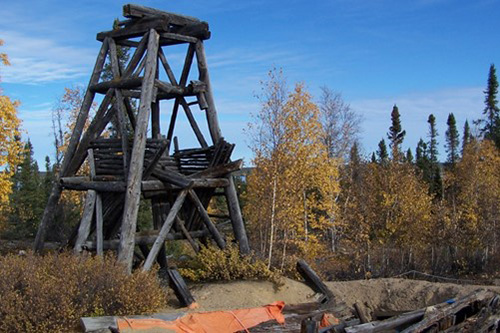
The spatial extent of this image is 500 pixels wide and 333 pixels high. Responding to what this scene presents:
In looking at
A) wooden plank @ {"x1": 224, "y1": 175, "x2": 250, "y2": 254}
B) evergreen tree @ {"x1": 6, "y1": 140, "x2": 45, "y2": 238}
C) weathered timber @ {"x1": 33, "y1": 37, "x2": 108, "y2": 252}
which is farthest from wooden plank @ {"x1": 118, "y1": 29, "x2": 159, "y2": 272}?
evergreen tree @ {"x1": 6, "y1": 140, "x2": 45, "y2": 238}

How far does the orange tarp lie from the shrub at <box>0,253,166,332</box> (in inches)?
24.8

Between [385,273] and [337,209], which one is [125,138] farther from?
[337,209]

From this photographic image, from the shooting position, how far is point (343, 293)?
48.5 ft

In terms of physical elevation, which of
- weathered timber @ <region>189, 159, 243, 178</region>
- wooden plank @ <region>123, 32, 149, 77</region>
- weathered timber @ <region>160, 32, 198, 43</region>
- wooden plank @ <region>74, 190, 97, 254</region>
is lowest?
wooden plank @ <region>74, 190, 97, 254</region>

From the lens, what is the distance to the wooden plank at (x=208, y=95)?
560 inches

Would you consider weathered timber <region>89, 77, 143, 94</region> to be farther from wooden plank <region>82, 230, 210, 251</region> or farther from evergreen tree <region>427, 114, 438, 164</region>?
evergreen tree <region>427, 114, 438, 164</region>

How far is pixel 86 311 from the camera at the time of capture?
948cm

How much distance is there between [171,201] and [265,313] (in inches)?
163

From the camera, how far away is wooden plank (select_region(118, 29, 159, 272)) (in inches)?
453

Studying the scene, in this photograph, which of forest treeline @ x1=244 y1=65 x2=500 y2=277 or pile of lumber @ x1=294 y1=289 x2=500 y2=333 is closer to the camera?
pile of lumber @ x1=294 y1=289 x2=500 y2=333

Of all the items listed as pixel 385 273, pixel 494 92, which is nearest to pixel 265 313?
pixel 385 273

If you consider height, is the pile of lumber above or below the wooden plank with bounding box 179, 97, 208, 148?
below

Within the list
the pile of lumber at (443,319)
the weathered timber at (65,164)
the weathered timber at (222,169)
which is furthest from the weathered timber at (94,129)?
the pile of lumber at (443,319)

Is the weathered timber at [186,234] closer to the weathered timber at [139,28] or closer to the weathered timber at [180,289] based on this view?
the weathered timber at [180,289]
